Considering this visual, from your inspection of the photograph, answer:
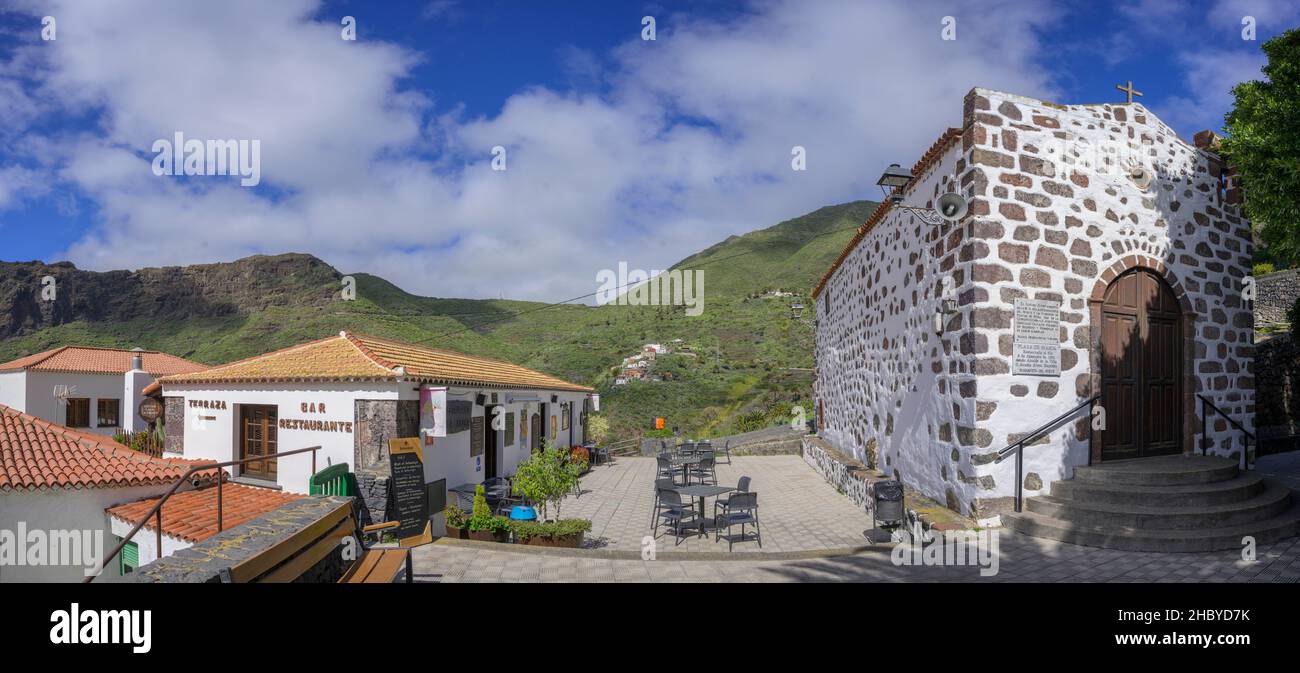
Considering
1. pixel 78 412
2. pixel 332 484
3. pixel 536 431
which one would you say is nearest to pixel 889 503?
pixel 332 484

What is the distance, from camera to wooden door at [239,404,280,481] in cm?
1138

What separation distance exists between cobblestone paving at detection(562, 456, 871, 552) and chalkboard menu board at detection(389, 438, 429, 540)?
2596mm

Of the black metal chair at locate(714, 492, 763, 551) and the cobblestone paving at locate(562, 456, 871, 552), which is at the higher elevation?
the black metal chair at locate(714, 492, 763, 551)

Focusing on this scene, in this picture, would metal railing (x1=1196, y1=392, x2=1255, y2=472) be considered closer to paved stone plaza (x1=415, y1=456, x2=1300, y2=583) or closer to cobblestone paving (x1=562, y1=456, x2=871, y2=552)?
paved stone plaza (x1=415, y1=456, x2=1300, y2=583)

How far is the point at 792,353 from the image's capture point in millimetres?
37250

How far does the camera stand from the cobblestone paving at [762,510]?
29.4 ft

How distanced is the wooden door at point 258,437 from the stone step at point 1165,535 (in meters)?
12.0

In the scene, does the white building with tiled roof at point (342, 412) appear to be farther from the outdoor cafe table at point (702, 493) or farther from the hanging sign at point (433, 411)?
the outdoor cafe table at point (702, 493)

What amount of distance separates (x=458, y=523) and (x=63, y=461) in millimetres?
5582

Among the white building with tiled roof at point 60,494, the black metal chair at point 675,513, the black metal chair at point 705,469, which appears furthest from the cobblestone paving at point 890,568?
the black metal chair at point 705,469

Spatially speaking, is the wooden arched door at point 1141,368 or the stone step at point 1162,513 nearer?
the stone step at point 1162,513

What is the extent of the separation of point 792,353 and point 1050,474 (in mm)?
29754

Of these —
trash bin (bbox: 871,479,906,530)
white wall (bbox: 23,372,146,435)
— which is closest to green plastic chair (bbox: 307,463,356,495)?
trash bin (bbox: 871,479,906,530)

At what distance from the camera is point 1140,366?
27.5 feet
